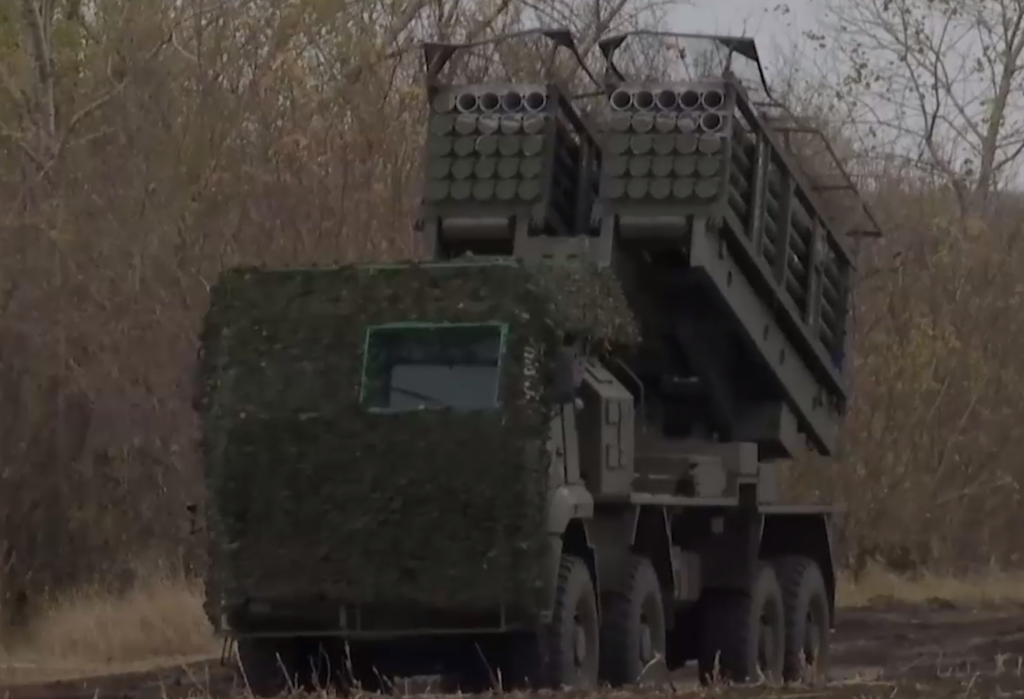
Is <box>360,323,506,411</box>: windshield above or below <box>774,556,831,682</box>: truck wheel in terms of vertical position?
above

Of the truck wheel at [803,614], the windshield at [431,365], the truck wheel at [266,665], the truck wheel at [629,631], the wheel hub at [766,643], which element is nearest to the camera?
the windshield at [431,365]

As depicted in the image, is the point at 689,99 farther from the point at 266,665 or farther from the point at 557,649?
the point at 266,665

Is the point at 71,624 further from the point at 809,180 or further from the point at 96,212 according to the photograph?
the point at 809,180

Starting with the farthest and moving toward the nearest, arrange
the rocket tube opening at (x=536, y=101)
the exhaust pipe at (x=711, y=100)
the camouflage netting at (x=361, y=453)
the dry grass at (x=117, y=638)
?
the dry grass at (x=117, y=638) → the rocket tube opening at (x=536, y=101) → the exhaust pipe at (x=711, y=100) → the camouflage netting at (x=361, y=453)

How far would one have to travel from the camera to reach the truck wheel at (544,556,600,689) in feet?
39.9

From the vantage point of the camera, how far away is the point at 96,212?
2355 cm

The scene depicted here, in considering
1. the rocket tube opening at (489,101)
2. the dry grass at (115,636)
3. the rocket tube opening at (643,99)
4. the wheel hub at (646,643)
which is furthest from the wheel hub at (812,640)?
the dry grass at (115,636)

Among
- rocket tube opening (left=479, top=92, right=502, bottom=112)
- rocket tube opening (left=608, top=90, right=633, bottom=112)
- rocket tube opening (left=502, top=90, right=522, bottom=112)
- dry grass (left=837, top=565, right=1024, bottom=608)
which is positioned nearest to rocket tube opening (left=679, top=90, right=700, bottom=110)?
rocket tube opening (left=608, top=90, right=633, bottom=112)

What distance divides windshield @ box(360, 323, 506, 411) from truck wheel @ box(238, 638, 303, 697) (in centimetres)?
159

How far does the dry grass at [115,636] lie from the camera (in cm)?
1912

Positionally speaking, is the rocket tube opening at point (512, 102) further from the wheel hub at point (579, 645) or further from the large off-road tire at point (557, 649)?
the wheel hub at point (579, 645)

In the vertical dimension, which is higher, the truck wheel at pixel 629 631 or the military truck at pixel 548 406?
the military truck at pixel 548 406

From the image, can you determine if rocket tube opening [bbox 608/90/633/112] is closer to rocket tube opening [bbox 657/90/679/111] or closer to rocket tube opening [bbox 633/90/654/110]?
rocket tube opening [bbox 633/90/654/110]

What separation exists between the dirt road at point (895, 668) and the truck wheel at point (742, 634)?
1.09ft
